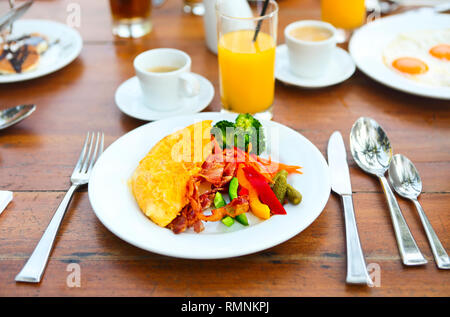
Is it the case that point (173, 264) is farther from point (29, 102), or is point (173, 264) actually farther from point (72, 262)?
point (29, 102)

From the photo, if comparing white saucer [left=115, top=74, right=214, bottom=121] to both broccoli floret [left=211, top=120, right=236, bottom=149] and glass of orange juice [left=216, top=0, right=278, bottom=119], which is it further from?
broccoli floret [left=211, top=120, right=236, bottom=149]

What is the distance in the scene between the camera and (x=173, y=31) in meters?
1.98

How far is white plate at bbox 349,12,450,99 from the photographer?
140 cm

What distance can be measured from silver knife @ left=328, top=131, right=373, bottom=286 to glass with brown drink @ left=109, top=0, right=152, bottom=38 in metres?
1.12

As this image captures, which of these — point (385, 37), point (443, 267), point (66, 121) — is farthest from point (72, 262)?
point (385, 37)

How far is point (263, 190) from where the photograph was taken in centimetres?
97

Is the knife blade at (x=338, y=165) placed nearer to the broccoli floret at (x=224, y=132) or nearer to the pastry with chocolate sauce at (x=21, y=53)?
the broccoli floret at (x=224, y=132)

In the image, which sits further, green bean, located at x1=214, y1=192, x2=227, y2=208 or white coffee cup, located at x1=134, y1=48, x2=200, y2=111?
white coffee cup, located at x1=134, y1=48, x2=200, y2=111

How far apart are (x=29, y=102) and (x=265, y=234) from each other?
106cm

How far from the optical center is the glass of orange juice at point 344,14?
1.80m

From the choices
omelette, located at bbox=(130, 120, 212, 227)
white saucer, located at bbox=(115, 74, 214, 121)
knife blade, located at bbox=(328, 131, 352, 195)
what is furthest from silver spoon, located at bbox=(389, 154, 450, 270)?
white saucer, located at bbox=(115, 74, 214, 121)

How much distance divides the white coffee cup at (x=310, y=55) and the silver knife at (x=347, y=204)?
0.35 metres

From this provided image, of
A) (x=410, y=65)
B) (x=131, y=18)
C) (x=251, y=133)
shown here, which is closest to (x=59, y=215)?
(x=251, y=133)

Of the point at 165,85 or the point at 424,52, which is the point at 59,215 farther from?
the point at 424,52
